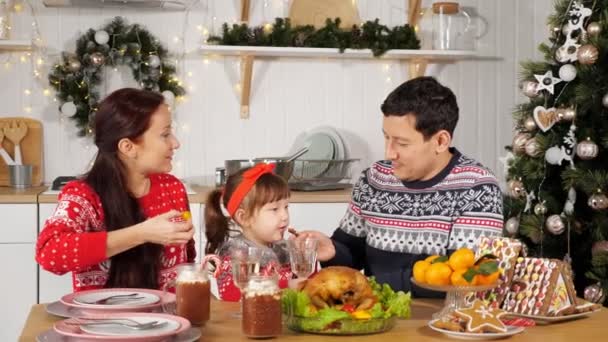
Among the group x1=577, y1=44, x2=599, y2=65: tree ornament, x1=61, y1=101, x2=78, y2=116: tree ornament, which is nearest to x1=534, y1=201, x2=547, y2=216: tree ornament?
x1=577, y1=44, x2=599, y2=65: tree ornament

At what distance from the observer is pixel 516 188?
3.86m

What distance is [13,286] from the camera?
4.12 meters

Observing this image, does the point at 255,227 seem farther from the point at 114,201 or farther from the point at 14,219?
the point at 14,219

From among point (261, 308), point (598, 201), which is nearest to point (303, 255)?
point (261, 308)

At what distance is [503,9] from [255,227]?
271 centimetres

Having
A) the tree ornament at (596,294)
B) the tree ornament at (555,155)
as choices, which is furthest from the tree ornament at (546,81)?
the tree ornament at (596,294)

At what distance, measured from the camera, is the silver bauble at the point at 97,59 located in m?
4.50

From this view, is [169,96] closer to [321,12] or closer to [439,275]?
[321,12]

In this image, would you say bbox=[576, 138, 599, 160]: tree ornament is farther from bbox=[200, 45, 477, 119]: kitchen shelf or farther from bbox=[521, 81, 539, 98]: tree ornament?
bbox=[200, 45, 477, 119]: kitchen shelf

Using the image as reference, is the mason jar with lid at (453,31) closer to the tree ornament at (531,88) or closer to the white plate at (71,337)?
the tree ornament at (531,88)

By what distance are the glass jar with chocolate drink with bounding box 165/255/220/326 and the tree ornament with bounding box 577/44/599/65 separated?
6.45 feet

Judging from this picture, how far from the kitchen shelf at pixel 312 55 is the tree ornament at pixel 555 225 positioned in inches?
46.7

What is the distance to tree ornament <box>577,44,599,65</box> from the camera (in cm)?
354

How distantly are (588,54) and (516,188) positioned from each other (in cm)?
61
